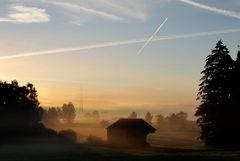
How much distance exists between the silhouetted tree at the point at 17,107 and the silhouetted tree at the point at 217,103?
1176 inches

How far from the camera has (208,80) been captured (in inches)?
3009

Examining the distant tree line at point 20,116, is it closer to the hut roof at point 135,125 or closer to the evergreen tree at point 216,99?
the hut roof at point 135,125

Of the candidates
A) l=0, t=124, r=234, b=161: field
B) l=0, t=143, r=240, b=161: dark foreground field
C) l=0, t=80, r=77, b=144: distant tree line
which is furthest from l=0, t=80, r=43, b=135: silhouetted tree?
l=0, t=143, r=240, b=161: dark foreground field

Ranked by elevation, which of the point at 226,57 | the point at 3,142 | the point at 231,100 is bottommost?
the point at 3,142

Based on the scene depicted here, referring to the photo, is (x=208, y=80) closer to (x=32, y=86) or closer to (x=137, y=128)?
(x=137, y=128)

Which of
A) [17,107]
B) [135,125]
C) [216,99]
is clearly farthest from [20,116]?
[216,99]

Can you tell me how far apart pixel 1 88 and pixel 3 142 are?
12910 millimetres

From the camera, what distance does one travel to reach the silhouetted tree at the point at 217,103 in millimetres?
73750

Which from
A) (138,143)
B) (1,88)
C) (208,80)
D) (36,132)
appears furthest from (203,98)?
(1,88)

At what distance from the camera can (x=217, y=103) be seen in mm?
74875

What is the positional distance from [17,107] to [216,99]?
3371cm

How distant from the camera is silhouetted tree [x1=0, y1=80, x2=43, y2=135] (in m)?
84.6

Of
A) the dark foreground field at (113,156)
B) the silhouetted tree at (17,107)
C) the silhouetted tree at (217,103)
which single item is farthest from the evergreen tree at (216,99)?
the silhouetted tree at (17,107)

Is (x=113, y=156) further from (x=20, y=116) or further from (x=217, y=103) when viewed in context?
(x=20, y=116)
